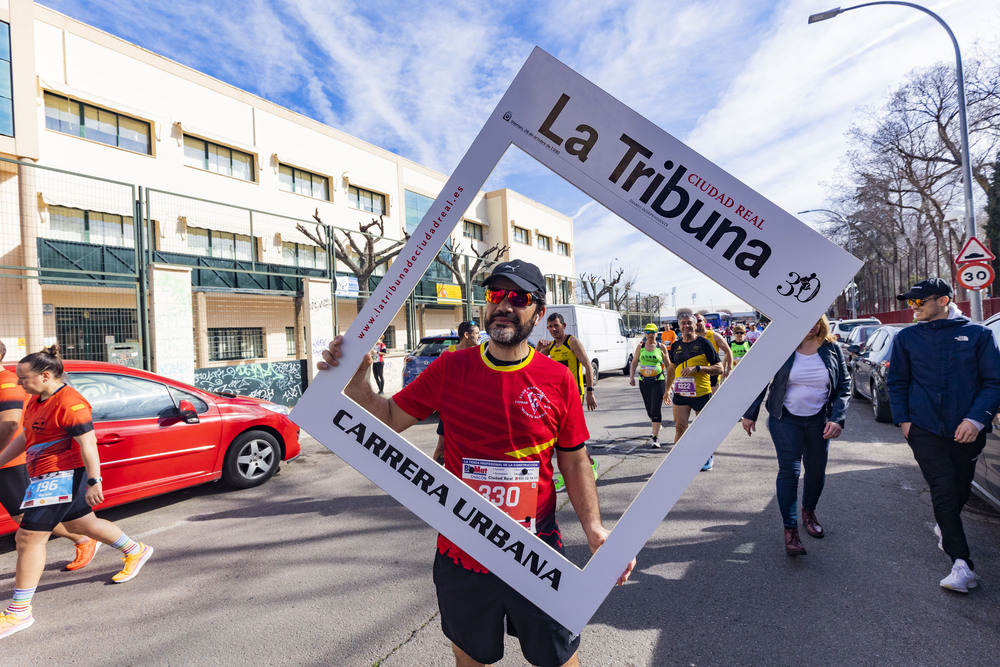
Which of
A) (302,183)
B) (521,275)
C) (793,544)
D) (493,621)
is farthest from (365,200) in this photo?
(493,621)

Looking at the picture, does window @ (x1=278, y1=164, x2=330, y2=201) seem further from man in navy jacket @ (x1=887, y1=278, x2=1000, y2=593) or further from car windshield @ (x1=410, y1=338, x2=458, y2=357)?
man in navy jacket @ (x1=887, y1=278, x2=1000, y2=593)

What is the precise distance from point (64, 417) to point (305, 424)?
109 inches

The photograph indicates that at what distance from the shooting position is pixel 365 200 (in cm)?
2498

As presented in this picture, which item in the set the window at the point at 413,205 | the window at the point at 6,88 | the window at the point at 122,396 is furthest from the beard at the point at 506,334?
the window at the point at 413,205

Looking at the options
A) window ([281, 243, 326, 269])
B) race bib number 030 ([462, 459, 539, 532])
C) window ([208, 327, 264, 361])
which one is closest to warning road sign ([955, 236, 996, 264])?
race bib number 030 ([462, 459, 539, 532])

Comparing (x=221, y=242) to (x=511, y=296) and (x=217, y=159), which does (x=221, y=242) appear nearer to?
(x=217, y=159)

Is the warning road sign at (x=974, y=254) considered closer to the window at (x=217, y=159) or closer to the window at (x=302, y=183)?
the window at (x=302, y=183)

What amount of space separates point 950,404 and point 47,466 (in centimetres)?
561

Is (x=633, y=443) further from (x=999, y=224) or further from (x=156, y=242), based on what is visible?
(x=999, y=224)

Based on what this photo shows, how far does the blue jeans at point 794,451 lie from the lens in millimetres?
3676

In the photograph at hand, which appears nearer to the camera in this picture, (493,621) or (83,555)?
(493,621)

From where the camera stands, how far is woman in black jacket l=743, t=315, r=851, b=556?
3697 millimetres

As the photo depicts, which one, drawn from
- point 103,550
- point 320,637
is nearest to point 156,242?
point 103,550

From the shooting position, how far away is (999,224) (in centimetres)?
2977
